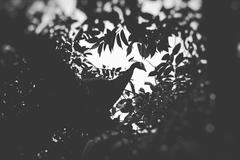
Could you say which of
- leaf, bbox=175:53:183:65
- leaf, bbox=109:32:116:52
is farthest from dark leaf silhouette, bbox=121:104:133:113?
leaf, bbox=109:32:116:52

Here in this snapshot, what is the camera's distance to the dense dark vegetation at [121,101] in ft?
4.99

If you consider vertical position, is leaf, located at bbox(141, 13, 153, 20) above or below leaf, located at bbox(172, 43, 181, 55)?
below

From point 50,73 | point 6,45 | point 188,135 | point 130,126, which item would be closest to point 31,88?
point 50,73

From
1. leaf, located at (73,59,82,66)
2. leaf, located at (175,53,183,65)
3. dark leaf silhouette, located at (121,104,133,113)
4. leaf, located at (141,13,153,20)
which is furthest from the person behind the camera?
leaf, located at (73,59,82,66)

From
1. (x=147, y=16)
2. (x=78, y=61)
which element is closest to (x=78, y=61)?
(x=78, y=61)

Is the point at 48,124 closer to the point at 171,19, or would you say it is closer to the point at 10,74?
the point at 10,74

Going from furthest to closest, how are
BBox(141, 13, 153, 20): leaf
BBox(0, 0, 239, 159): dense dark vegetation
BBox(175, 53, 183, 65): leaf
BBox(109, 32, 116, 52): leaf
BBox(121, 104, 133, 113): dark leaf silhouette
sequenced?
1. BBox(121, 104, 133, 113): dark leaf silhouette
2. BBox(175, 53, 183, 65): leaf
3. BBox(109, 32, 116, 52): leaf
4. BBox(141, 13, 153, 20): leaf
5. BBox(0, 0, 239, 159): dense dark vegetation

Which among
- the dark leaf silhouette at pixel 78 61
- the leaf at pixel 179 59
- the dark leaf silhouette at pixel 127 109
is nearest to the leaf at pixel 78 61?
the dark leaf silhouette at pixel 78 61

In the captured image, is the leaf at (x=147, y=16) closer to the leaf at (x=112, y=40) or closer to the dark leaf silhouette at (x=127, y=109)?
the leaf at (x=112, y=40)

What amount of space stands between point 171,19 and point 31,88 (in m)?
2.15

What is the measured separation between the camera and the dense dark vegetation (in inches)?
59.9

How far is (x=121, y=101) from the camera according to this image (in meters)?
3.53

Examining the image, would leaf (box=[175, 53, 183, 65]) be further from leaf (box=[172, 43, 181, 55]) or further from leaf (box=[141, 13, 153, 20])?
leaf (box=[141, 13, 153, 20])

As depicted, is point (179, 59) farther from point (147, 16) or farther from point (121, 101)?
point (121, 101)
